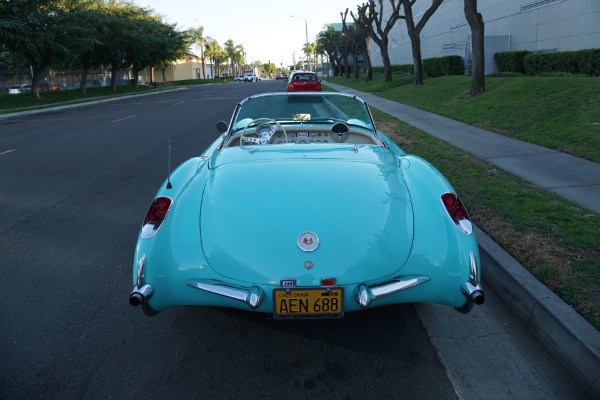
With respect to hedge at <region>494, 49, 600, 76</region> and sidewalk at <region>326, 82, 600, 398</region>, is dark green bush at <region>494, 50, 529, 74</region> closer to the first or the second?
hedge at <region>494, 49, 600, 76</region>

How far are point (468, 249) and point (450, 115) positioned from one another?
11.5m

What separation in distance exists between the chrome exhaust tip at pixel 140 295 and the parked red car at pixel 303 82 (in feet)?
69.2

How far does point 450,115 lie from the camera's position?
13672mm

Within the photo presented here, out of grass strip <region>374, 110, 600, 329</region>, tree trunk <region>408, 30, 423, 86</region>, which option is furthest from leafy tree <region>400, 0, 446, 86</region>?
grass strip <region>374, 110, 600, 329</region>

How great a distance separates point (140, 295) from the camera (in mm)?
2721

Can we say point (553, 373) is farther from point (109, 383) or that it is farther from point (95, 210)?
point (95, 210)

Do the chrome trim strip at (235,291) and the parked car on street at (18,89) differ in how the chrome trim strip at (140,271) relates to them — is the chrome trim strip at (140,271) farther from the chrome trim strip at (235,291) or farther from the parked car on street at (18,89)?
the parked car on street at (18,89)

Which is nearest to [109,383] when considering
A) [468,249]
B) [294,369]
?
[294,369]

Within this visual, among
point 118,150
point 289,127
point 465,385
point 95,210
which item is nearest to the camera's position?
point 465,385

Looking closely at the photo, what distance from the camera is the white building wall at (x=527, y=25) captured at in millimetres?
19156

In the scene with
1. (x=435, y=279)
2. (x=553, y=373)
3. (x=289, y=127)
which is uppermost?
(x=289, y=127)

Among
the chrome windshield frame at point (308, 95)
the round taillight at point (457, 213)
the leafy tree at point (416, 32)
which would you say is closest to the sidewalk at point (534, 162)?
the chrome windshield frame at point (308, 95)

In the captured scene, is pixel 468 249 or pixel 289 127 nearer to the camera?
pixel 468 249

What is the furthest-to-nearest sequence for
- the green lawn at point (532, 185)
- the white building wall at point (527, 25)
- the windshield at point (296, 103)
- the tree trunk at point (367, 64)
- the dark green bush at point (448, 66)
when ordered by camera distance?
the tree trunk at point (367, 64), the dark green bush at point (448, 66), the white building wall at point (527, 25), the windshield at point (296, 103), the green lawn at point (532, 185)
